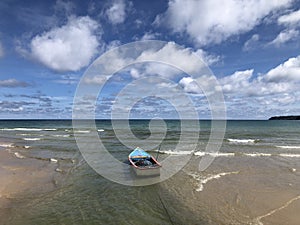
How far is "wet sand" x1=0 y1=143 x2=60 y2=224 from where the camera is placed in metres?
9.56

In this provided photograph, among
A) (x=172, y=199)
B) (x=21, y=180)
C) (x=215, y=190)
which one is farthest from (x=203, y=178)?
(x=21, y=180)

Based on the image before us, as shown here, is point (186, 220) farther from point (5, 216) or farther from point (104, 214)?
point (5, 216)

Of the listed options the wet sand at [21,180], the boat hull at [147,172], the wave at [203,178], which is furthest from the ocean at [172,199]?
the boat hull at [147,172]

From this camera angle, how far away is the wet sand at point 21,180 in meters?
9.56

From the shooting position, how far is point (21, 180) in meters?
12.6

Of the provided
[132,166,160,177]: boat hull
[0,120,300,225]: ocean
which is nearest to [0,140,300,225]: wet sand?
[0,120,300,225]: ocean

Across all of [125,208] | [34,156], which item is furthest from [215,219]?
[34,156]

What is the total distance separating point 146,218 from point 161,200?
73.2 inches

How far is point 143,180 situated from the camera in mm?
13109

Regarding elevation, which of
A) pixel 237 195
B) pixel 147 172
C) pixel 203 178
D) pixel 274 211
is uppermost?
pixel 147 172

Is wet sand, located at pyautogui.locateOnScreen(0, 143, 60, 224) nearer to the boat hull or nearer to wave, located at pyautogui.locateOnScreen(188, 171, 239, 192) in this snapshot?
the boat hull

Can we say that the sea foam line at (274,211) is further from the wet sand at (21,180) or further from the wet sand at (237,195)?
the wet sand at (21,180)

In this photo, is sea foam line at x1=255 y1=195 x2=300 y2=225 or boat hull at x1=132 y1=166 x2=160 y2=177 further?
boat hull at x1=132 y1=166 x2=160 y2=177

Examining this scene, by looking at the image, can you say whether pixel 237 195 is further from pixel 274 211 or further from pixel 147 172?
pixel 147 172
